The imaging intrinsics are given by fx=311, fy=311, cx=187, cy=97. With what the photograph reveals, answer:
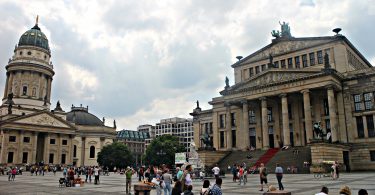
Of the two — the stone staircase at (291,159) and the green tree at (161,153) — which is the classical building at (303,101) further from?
the green tree at (161,153)

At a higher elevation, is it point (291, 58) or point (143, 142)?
point (291, 58)

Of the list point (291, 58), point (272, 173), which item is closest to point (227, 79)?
point (291, 58)

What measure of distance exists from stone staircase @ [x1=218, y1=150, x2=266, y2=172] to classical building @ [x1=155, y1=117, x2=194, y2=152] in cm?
11955

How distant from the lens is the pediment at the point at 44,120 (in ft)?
268

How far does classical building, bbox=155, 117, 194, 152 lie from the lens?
177762 mm

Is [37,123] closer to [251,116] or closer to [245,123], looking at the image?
[251,116]

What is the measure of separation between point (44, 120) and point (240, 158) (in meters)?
58.5

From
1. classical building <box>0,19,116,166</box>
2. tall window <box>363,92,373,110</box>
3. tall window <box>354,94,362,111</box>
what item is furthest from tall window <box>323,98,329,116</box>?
classical building <box>0,19,116,166</box>

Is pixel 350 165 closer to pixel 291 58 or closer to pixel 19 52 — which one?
pixel 291 58

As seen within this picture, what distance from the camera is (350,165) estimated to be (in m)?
48.8

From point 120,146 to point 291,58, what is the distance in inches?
2261

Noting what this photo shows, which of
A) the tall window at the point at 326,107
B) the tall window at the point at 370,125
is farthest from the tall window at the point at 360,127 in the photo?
the tall window at the point at 326,107

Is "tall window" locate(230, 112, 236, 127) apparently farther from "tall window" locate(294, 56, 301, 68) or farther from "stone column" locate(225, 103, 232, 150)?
"tall window" locate(294, 56, 301, 68)

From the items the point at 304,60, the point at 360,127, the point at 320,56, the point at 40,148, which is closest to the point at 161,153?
the point at 40,148
